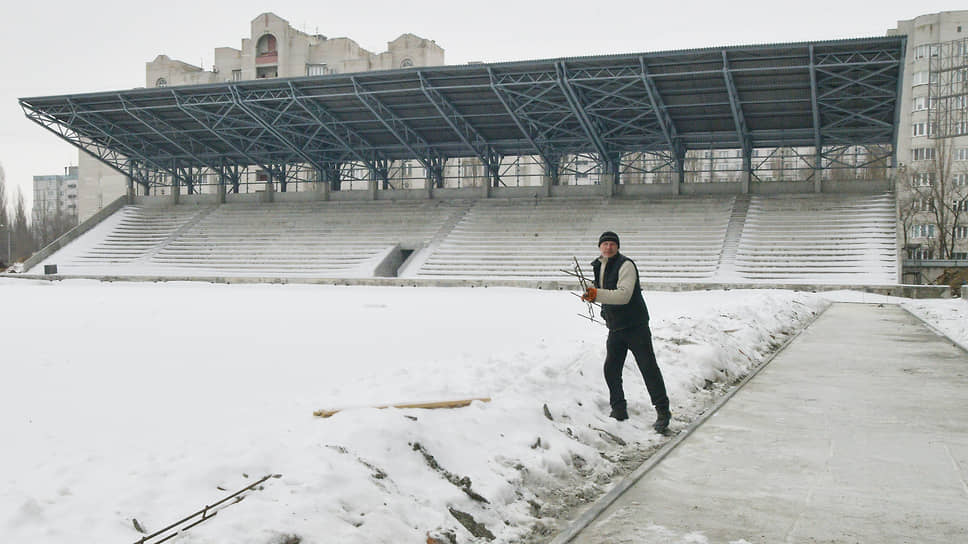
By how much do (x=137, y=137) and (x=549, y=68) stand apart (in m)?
30.2

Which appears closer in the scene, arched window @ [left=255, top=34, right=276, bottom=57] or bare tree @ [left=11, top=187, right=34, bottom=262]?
arched window @ [left=255, top=34, right=276, bottom=57]

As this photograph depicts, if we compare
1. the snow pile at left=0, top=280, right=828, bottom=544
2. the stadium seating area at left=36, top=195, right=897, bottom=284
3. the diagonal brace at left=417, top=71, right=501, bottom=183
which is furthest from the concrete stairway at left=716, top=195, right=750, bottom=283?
the snow pile at left=0, top=280, right=828, bottom=544

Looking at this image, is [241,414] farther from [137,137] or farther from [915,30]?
[915,30]

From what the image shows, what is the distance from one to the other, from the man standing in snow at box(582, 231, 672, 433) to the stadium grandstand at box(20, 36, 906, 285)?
1058 inches

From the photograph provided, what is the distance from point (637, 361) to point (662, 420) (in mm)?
587

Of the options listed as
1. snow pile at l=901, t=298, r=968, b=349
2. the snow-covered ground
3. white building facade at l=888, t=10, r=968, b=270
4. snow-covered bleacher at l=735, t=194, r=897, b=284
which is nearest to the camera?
the snow-covered ground

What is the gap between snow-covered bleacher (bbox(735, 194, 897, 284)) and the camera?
116 ft

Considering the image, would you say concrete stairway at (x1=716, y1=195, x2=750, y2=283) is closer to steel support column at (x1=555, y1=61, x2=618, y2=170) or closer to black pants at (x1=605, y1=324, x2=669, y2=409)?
steel support column at (x1=555, y1=61, x2=618, y2=170)

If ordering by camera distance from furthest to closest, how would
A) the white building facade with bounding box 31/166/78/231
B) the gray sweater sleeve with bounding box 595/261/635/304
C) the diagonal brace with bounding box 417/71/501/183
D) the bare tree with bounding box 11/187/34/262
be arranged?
the white building facade with bounding box 31/166/78/231
the bare tree with bounding box 11/187/34/262
the diagonal brace with bounding box 417/71/501/183
the gray sweater sleeve with bounding box 595/261/635/304

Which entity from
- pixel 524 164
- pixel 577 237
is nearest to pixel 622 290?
pixel 577 237

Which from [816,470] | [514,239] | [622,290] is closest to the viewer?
[816,470]

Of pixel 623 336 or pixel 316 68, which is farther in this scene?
pixel 316 68

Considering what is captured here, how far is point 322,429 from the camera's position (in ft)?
18.6

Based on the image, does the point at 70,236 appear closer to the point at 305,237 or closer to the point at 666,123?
the point at 305,237
